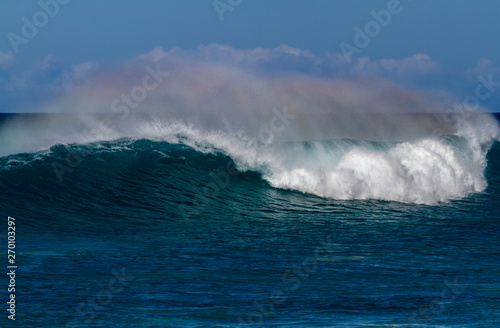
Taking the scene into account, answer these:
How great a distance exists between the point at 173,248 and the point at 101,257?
1.64 meters

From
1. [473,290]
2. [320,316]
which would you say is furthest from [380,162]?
[320,316]

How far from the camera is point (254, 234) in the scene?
16.4 meters
